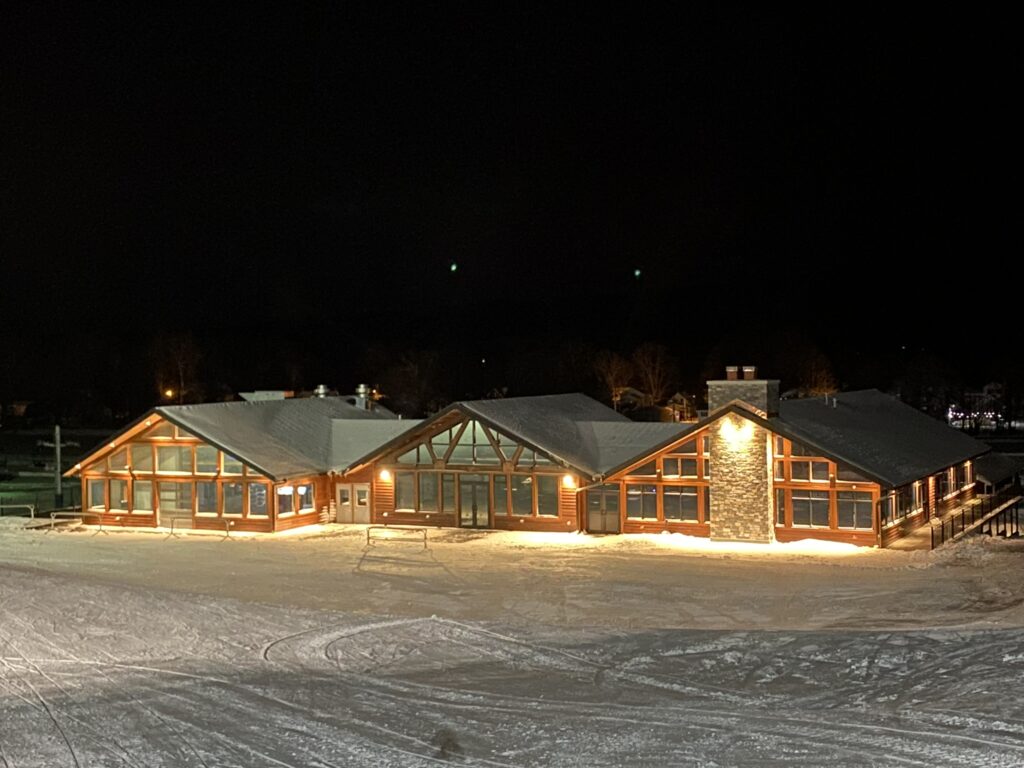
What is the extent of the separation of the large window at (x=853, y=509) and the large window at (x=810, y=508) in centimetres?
44

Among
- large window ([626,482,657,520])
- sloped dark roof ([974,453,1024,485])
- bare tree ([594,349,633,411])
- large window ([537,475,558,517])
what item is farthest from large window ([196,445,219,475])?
bare tree ([594,349,633,411])

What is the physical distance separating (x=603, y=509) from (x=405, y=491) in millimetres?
7056

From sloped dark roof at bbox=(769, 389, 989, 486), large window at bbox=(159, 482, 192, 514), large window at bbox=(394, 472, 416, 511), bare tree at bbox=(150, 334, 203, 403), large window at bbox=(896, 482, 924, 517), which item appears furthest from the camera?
bare tree at bbox=(150, 334, 203, 403)

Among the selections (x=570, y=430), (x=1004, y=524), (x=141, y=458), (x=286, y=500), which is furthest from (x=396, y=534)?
(x=1004, y=524)

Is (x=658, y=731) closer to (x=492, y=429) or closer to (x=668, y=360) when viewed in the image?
(x=492, y=429)

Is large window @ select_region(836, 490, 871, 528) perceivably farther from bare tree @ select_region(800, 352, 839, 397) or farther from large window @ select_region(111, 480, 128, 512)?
bare tree @ select_region(800, 352, 839, 397)

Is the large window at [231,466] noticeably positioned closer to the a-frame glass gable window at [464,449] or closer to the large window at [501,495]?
the a-frame glass gable window at [464,449]

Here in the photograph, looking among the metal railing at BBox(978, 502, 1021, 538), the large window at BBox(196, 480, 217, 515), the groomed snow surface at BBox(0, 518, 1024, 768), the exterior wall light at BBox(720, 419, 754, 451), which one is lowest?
the groomed snow surface at BBox(0, 518, 1024, 768)

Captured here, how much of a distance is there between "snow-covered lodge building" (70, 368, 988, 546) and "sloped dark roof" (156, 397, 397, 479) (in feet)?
0.27

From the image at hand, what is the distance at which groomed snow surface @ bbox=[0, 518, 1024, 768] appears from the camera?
15.1 metres

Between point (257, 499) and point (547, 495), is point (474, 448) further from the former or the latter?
point (257, 499)

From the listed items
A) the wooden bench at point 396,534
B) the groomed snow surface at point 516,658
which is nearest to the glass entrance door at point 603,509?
the groomed snow surface at point 516,658

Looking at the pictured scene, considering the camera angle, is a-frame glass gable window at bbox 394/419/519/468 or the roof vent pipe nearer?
a-frame glass gable window at bbox 394/419/519/468

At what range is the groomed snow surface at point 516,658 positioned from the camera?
49.5 feet
